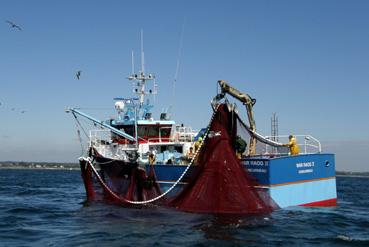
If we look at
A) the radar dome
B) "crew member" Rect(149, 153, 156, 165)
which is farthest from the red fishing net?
the radar dome

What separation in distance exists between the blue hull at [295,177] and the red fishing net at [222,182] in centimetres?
45

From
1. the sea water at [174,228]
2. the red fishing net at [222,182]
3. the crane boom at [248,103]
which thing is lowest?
the sea water at [174,228]

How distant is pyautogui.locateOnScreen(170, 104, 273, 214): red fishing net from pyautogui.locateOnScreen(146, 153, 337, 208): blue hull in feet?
1.47

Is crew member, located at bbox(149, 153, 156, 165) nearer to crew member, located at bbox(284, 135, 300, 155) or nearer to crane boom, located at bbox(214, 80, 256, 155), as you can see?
crane boom, located at bbox(214, 80, 256, 155)

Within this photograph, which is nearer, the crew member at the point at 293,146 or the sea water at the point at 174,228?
the sea water at the point at 174,228

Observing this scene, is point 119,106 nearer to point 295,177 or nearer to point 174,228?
point 295,177

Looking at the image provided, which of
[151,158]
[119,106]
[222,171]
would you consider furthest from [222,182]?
[119,106]

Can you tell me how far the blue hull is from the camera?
1688 centimetres

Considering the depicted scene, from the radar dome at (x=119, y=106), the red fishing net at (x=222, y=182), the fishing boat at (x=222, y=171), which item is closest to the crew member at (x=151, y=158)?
Result: the fishing boat at (x=222, y=171)

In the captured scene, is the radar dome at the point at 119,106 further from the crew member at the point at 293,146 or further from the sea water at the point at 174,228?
the crew member at the point at 293,146

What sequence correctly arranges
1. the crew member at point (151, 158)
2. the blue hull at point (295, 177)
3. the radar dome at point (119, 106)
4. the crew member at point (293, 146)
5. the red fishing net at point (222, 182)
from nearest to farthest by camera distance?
1. the red fishing net at point (222, 182)
2. the blue hull at point (295, 177)
3. the crew member at point (293, 146)
4. the crew member at point (151, 158)
5. the radar dome at point (119, 106)

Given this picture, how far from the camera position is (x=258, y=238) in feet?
39.7

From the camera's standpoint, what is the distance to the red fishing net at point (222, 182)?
16.6 metres

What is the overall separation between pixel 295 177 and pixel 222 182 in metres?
2.88
